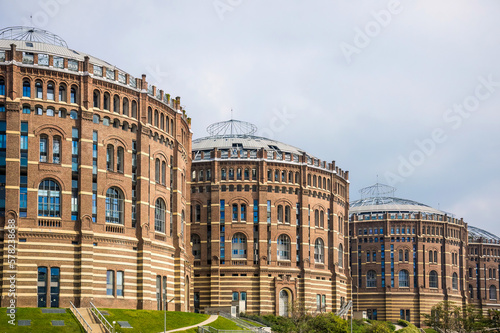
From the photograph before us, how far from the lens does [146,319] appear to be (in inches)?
3484

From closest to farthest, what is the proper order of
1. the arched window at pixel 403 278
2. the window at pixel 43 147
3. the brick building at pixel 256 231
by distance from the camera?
the window at pixel 43 147 < the brick building at pixel 256 231 < the arched window at pixel 403 278

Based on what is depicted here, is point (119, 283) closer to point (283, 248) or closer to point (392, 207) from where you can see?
point (283, 248)

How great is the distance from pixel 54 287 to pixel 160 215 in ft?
63.3

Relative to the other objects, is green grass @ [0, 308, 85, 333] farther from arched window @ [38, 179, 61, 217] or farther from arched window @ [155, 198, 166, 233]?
arched window @ [155, 198, 166, 233]

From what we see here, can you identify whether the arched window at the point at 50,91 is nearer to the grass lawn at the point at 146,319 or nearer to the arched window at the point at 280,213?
the grass lawn at the point at 146,319

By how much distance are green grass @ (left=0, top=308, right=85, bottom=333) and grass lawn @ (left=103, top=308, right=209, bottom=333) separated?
4.59m

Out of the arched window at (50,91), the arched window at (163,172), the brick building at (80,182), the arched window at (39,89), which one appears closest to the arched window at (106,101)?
the brick building at (80,182)

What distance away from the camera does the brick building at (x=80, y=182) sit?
8900 centimetres

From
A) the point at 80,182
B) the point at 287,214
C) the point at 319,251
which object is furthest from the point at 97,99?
the point at 319,251

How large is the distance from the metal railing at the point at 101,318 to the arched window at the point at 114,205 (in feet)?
36.8

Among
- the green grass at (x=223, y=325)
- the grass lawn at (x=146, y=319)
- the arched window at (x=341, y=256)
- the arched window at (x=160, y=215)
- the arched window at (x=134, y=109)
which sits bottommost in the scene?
the green grass at (x=223, y=325)

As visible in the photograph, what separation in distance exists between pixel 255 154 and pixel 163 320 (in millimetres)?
51580

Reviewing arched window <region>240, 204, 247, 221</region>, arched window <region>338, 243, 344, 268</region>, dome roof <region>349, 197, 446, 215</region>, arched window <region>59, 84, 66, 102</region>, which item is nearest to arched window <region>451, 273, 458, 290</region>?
dome roof <region>349, 197, 446, 215</region>

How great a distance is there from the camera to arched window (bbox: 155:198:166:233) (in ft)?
337
